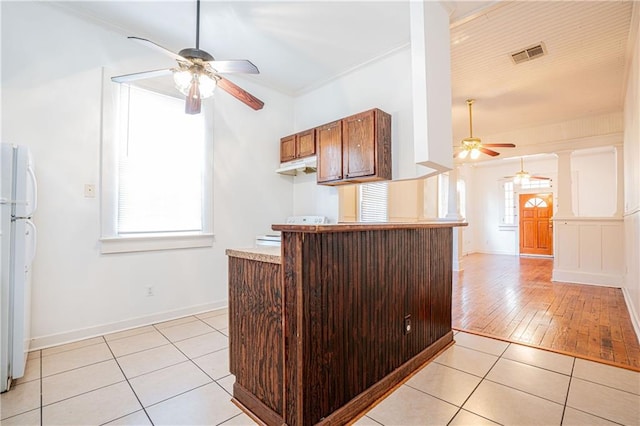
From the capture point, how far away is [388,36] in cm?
310

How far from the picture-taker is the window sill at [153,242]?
110 inches

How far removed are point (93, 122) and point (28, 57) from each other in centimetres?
63

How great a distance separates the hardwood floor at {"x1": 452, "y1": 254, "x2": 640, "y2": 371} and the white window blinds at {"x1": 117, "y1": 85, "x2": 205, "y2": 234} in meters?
3.25

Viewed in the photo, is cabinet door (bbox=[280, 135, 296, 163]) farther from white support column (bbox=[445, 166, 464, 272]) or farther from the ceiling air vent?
white support column (bbox=[445, 166, 464, 272])

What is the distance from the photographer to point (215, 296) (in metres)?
3.57

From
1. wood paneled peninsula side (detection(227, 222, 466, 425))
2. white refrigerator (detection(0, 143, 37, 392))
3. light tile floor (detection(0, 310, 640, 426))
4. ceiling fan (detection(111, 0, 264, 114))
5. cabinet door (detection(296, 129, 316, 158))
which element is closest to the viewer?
wood paneled peninsula side (detection(227, 222, 466, 425))

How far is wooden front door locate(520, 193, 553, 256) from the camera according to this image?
27.1 feet

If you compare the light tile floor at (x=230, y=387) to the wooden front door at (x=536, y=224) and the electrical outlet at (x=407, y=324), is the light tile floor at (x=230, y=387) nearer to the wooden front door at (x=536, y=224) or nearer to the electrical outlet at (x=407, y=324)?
the electrical outlet at (x=407, y=324)

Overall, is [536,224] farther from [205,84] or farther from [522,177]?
[205,84]

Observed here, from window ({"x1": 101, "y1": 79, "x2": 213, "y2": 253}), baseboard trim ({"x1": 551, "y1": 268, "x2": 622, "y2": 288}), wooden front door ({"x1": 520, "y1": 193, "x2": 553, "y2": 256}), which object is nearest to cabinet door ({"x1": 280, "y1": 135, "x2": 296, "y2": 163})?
window ({"x1": 101, "y1": 79, "x2": 213, "y2": 253})

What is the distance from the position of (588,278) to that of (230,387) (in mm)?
5904

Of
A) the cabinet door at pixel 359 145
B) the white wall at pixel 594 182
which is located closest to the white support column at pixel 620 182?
the white wall at pixel 594 182

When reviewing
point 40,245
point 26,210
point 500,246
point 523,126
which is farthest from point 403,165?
point 500,246

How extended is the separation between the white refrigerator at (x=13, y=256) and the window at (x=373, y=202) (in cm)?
355
